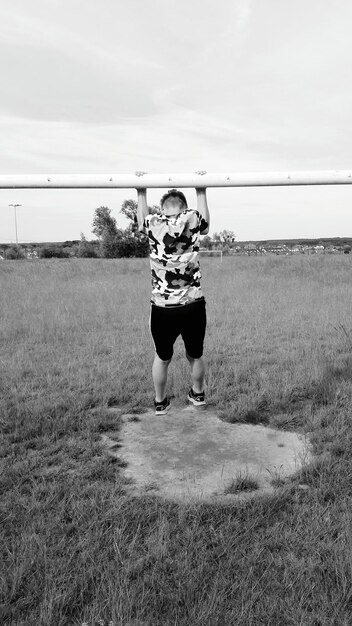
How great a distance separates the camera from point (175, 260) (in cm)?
377

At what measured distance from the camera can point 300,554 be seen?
261 centimetres

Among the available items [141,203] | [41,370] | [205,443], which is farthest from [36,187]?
[41,370]

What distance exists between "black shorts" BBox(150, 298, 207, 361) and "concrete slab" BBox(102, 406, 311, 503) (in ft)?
2.45

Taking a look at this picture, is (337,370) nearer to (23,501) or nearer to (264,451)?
(264,451)

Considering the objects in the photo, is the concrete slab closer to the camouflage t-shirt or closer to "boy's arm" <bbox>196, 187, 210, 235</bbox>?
the camouflage t-shirt

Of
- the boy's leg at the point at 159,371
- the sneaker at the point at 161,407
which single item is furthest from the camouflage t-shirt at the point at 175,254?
the sneaker at the point at 161,407

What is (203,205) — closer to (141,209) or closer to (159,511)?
(141,209)

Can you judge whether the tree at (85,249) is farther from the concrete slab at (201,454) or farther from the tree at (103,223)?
the concrete slab at (201,454)

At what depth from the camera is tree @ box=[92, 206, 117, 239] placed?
53281 millimetres

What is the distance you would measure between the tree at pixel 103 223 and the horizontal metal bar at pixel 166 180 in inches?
1888

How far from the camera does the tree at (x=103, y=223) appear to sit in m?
53.3

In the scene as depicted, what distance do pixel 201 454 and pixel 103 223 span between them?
55.1 metres

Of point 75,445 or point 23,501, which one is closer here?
point 23,501

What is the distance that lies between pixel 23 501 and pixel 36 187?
6.90 feet
